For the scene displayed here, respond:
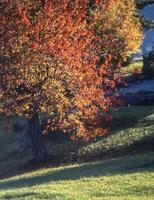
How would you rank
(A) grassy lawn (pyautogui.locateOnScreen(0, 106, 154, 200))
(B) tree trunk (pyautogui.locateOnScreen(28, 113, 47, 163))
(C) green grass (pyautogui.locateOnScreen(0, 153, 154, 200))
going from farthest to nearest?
(B) tree trunk (pyautogui.locateOnScreen(28, 113, 47, 163)) → (A) grassy lawn (pyautogui.locateOnScreen(0, 106, 154, 200)) → (C) green grass (pyautogui.locateOnScreen(0, 153, 154, 200))

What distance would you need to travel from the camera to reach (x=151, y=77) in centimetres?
4056

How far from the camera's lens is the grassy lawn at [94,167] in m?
13.0

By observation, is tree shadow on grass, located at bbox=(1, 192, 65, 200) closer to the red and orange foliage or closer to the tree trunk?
the red and orange foliage

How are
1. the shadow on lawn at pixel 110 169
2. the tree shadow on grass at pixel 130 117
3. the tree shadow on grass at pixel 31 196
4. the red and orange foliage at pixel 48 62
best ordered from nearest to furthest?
1. the tree shadow on grass at pixel 31 196
2. the shadow on lawn at pixel 110 169
3. the red and orange foliage at pixel 48 62
4. the tree shadow on grass at pixel 130 117

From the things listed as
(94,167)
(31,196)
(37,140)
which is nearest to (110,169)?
(94,167)

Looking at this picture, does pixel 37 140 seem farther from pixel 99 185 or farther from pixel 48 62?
pixel 99 185

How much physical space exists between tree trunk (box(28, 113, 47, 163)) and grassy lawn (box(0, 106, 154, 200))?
40cm

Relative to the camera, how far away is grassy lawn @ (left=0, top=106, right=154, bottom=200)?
42.7ft

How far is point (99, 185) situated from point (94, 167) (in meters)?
3.97

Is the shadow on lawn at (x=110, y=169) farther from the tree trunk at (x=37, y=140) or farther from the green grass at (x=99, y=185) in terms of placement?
the tree trunk at (x=37, y=140)

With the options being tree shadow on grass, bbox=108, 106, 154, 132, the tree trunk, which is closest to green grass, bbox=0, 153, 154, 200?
the tree trunk

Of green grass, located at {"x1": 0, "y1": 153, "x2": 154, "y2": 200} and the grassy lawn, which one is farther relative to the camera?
the grassy lawn

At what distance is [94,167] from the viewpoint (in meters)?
17.5

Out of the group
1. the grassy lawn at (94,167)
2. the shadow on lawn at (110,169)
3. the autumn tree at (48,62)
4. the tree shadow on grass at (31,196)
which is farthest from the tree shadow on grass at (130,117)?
the tree shadow on grass at (31,196)
